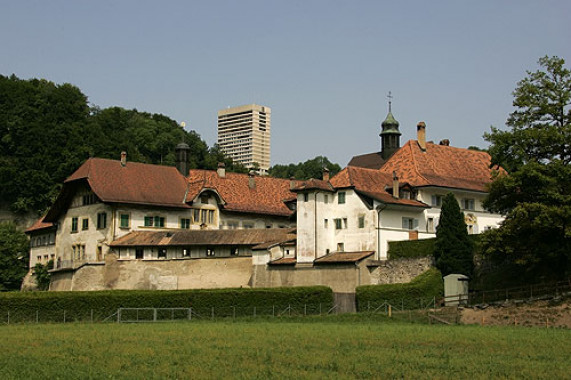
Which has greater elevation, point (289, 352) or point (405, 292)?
point (405, 292)

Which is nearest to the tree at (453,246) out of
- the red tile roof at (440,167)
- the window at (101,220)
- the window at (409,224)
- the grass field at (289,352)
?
the window at (409,224)

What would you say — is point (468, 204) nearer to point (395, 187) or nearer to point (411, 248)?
point (395, 187)

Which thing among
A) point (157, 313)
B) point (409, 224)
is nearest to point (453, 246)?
point (409, 224)

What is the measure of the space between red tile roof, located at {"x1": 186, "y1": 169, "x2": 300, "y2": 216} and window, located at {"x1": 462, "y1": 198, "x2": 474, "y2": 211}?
616 inches

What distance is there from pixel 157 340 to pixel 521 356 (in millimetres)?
16125

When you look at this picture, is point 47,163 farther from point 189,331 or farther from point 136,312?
point 189,331

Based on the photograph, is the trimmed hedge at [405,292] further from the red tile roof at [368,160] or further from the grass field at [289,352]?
Result: the red tile roof at [368,160]

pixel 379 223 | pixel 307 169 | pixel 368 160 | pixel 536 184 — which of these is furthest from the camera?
pixel 307 169

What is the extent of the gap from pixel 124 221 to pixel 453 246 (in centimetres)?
2908

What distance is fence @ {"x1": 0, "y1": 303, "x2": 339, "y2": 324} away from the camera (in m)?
57.2

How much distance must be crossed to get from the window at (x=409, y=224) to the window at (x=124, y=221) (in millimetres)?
23222

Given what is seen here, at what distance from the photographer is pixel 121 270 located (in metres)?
68.5

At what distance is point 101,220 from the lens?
7125 centimetres

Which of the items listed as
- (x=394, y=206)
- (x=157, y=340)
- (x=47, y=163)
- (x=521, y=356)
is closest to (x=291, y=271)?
(x=394, y=206)
